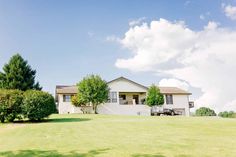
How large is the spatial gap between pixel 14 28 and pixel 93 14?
7809mm

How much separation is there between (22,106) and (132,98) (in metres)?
31.6

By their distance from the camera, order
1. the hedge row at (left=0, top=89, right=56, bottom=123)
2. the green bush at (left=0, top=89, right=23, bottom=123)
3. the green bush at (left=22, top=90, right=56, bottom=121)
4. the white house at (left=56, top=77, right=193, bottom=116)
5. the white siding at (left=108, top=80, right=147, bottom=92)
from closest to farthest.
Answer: the green bush at (left=0, top=89, right=23, bottom=123)
the hedge row at (left=0, top=89, right=56, bottom=123)
the green bush at (left=22, top=90, right=56, bottom=121)
the white house at (left=56, top=77, right=193, bottom=116)
the white siding at (left=108, top=80, right=147, bottom=92)

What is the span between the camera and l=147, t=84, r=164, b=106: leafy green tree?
4769cm

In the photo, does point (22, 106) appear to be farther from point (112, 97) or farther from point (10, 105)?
point (112, 97)

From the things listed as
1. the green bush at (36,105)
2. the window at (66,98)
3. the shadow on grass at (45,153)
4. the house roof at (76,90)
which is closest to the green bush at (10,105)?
the green bush at (36,105)

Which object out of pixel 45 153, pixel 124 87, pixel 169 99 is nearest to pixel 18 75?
pixel 124 87

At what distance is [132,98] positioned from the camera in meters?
52.5

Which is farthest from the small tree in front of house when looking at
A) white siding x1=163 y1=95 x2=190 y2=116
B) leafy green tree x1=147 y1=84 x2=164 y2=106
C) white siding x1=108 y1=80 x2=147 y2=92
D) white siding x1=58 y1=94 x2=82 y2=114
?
white siding x1=163 y1=95 x2=190 y2=116

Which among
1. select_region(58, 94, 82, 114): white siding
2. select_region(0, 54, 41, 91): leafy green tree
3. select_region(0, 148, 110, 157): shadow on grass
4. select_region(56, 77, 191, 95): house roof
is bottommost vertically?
select_region(0, 148, 110, 157): shadow on grass

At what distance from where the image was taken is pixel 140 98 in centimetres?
5222

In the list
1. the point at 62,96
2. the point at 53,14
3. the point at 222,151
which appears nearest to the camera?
the point at 222,151

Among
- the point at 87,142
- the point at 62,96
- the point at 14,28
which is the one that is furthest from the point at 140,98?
the point at 87,142

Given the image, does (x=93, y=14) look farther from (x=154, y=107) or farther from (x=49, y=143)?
(x=154, y=107)

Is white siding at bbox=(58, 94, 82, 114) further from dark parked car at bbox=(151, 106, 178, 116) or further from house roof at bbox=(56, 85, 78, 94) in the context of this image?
dark parked car at bbox=(151, 106, 178, 116)
